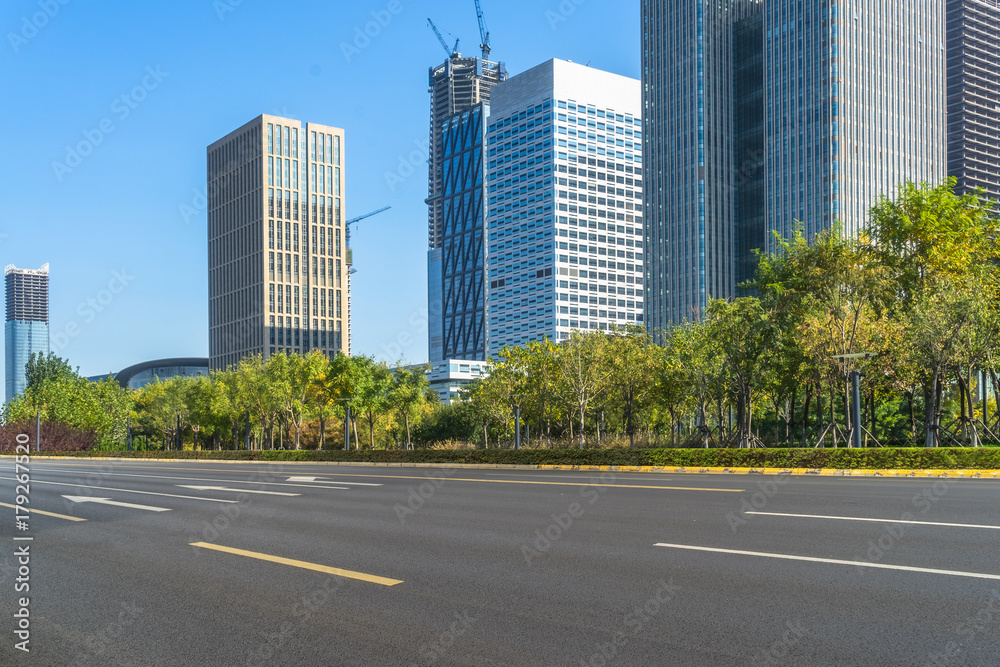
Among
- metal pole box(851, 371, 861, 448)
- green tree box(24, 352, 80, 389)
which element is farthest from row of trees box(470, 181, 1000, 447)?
green tree box(24, 352, 80, 389)

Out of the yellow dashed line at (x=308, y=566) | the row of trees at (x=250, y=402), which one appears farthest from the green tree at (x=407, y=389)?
the yellow dashed line at (x=308, y=566)

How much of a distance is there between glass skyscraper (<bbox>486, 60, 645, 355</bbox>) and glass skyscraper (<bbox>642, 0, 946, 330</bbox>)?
110ft

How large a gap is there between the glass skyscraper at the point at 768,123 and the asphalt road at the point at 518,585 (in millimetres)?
110321

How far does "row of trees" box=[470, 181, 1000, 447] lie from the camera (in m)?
31.5

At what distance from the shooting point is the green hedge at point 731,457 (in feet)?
78.4

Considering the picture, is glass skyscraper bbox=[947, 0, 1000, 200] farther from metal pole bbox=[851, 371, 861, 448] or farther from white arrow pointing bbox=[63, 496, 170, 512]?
white arrow pointing bbox=[63, 496, 170, 512]

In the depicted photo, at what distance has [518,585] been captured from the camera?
23.3 feet

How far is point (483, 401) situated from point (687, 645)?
46.8 metres

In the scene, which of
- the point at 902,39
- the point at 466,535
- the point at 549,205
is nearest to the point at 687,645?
the point at 466,535

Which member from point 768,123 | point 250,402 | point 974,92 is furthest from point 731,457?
point 974,92

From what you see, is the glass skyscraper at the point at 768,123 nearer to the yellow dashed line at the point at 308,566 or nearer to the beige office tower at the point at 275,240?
the beige office tower at the point at 275,240

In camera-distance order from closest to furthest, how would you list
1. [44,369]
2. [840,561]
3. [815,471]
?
[840,561] < [815,471] < [44,369]

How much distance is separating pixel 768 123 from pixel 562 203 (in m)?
55.2

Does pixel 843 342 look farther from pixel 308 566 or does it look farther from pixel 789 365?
pixel 308 566
